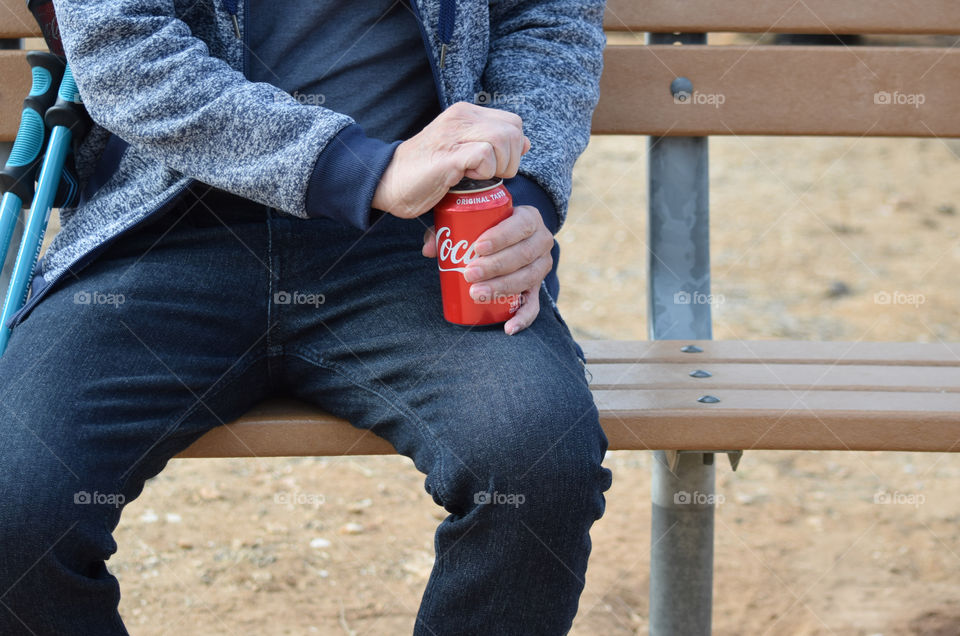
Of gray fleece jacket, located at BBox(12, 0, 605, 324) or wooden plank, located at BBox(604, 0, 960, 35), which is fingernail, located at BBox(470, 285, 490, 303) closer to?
gray fleece jacket, located at BBox(12, 0, 605, 324)

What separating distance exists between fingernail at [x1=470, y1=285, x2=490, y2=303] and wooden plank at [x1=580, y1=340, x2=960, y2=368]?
55cm

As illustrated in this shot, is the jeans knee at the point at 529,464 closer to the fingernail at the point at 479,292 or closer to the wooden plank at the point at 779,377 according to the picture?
the fingernail at the point at 479,292

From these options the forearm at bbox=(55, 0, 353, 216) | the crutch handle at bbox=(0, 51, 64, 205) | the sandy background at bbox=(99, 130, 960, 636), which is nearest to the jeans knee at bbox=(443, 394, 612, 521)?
the forearm at bbox=(55, 0, 353, 216)

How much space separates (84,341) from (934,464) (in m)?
2.65

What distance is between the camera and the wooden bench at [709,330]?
6.16ft

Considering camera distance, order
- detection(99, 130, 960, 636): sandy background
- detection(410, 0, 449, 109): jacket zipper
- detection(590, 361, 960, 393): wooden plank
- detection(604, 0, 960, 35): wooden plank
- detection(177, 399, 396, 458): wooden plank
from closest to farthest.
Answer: detection(177, 399, 396, 458): wooden plank
detection(410, 0, 449, 109): jacket zipper
detection(590, 361, 960, 393): wooden plank
detection(604, 0, 960, 35): wooden plank
detection(99, 130, 960, 636): sandy background

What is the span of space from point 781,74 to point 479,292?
1.16 metres

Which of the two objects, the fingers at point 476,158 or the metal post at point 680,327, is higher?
the fingers at point 476,158

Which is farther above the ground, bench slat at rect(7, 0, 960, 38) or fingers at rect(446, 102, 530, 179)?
fingers at rect(446, 102, 530, 179)

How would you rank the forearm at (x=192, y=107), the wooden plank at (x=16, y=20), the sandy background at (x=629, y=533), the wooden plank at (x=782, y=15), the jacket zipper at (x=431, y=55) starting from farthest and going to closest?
1. the sandy background at (x=629, y=533)
2. the wooden plank at (x=782, y=15)
3. the wooden plank at (x=16, y=20)
4. the jacket zipper at (x=431, y=55)
5. the forearm at (x=192, y=107)

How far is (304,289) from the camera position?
1856 millimetres

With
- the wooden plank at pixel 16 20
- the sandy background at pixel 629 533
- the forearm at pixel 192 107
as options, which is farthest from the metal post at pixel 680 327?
the wooden plank at pixel 16 20

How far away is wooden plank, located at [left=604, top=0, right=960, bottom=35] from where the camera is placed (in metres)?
2.46

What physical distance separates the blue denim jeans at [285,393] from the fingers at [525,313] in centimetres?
2
